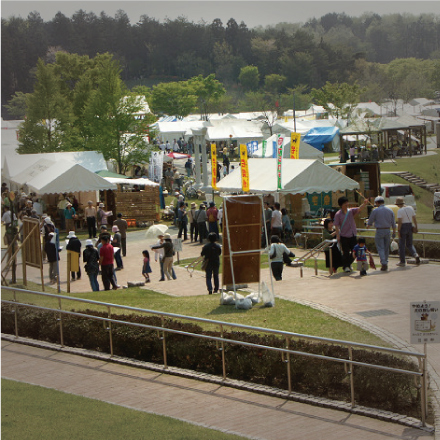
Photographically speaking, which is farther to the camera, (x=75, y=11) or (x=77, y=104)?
(x=75, y=11)

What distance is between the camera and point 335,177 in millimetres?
21422

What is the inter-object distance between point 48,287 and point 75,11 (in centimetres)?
3866

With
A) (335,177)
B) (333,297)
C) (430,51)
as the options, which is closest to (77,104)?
(335,177)

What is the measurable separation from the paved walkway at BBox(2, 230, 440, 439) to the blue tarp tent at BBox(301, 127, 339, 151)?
27814 millimetres

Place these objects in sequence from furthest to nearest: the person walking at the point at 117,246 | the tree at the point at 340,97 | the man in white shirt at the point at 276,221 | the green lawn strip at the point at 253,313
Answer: the tree at the point at 340,97 → the man in white shirt at the point at 276,221 → the person walking at the point at 117,246 → the green lawn strip at the point at 253,313

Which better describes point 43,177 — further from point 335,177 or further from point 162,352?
point 162,352

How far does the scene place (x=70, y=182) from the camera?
25.3m

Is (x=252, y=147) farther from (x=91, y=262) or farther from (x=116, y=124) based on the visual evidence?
(x=91, y=262)

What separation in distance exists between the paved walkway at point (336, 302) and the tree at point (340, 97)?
40154mm

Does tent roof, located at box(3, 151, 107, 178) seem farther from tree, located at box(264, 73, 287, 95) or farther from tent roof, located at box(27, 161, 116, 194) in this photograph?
tree, located at box(264, 73, 287, 95)

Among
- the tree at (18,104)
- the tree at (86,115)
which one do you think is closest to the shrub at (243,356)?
the tree at (86,115)

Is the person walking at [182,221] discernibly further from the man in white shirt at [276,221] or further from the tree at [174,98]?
the tree at [174,98]

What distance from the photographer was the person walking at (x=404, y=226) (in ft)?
44.5

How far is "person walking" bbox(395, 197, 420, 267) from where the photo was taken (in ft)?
44.5
